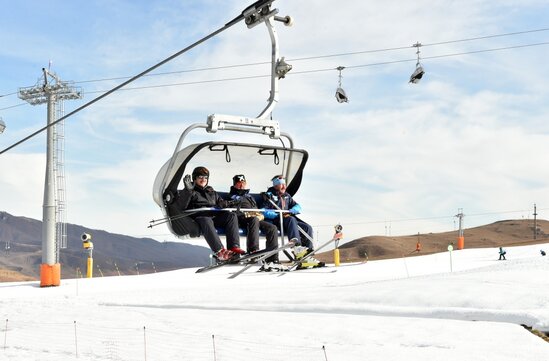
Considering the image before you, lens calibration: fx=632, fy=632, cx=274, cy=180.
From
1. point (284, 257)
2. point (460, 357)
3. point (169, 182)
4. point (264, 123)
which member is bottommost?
point (460, 357)

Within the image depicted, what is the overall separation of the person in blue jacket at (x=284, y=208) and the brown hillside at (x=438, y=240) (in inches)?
1239

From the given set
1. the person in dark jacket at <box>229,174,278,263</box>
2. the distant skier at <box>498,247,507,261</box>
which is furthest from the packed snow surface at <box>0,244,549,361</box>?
the distant skier at <box>498,247,507,261</box>

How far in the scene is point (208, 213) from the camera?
10.4m

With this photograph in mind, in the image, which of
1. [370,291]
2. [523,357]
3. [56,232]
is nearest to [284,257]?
[370,291]

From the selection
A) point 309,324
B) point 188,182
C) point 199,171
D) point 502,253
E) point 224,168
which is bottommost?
point 309,324

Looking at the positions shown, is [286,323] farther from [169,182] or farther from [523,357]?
[169,182]

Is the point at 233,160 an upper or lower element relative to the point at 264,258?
upper

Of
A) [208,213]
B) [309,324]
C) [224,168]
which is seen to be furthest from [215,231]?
[309,324]

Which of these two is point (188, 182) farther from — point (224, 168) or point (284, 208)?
point (284, 208)

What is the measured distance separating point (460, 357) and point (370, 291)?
275 centimetres

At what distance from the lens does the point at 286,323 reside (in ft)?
22.9

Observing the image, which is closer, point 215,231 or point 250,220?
point 215,231

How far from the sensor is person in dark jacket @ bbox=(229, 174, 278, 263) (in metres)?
10.5

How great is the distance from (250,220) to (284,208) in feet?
2.78
